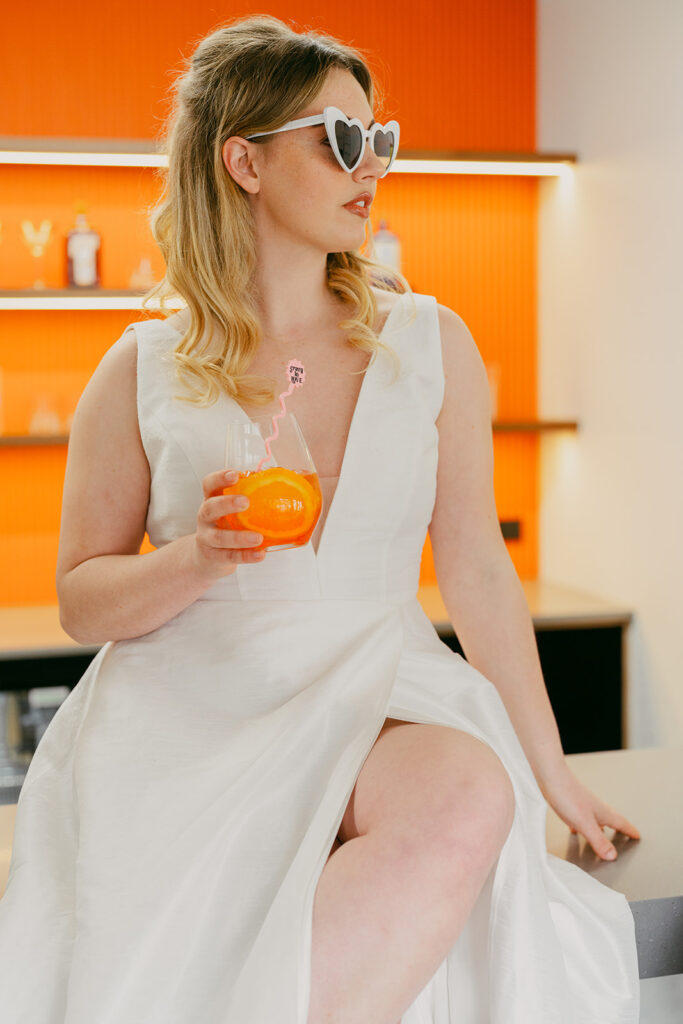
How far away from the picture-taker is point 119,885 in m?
1.11

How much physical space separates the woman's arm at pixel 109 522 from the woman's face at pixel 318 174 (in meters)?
0.29

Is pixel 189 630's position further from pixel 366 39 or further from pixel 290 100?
pixel 366 39

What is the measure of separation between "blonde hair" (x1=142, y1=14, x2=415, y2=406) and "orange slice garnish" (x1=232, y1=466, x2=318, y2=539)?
0.37 m

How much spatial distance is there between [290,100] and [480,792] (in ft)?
3.04

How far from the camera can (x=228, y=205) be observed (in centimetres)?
154

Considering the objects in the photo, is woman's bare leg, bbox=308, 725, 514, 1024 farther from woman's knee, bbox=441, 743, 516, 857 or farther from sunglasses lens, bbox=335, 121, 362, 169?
sunglasses lens, bbox=335, 121, 362, 169

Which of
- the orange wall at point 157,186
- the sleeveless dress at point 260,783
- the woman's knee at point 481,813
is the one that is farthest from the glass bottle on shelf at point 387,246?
the woman's knee at point 481,813

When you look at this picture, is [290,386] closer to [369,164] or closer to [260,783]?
[369,164]

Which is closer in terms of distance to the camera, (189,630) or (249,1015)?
(249,1015)

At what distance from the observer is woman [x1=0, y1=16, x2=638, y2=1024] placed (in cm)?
103

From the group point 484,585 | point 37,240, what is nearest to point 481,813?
point 484,585

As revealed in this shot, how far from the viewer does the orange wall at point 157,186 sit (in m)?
3.39

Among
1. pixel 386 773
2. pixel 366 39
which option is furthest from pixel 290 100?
pixel 366 39

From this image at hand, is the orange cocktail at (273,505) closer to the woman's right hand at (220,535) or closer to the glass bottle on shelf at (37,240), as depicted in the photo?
the woman's right hand at (220,535)
